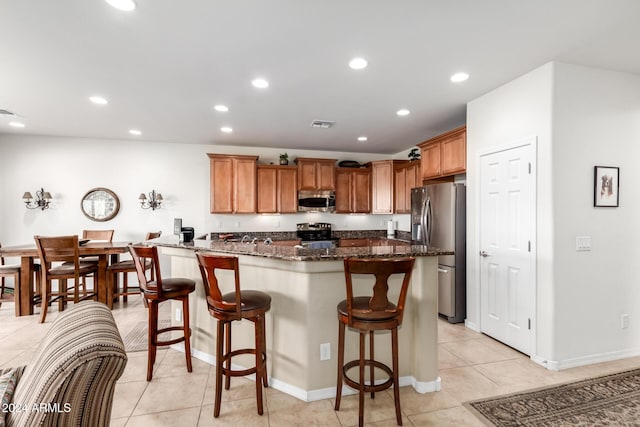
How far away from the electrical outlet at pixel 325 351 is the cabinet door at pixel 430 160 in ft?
10.1

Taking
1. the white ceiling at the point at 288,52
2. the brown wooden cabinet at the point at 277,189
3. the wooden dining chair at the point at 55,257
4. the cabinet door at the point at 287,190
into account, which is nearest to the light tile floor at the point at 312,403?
the wooden dining chair at the point at 55,257

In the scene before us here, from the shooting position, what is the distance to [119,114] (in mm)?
4098

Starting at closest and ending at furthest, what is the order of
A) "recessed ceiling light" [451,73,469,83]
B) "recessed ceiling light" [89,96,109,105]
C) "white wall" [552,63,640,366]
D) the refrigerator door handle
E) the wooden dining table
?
"white wall" [552,63,640,366], "recessed ceiling light" [451,73,469,83], "recessed ceiling light" [89,96,109,105], the wooden dining table, the refrigerator door handle

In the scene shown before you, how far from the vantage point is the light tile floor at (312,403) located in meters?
2.06

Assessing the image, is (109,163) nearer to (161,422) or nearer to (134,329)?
(134,329)

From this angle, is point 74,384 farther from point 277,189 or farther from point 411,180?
point 411,180

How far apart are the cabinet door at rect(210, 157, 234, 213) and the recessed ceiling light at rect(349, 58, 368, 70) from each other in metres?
3.44

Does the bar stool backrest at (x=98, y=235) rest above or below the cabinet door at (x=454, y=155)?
below

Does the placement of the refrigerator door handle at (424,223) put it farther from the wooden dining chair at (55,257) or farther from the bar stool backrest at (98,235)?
the bar stool backrest at (98,235)

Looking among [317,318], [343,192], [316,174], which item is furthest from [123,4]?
[343,192]

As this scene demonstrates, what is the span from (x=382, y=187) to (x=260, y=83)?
3630mm

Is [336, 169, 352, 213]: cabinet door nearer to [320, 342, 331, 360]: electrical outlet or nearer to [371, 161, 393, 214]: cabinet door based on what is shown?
[371, 161, 393, 214]: cabinet door

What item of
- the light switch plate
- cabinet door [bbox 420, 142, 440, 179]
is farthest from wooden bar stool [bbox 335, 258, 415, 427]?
cabinet door [bbox 420, 142, 440, 179]

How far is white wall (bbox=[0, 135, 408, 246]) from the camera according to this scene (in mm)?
5266
